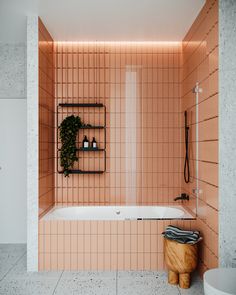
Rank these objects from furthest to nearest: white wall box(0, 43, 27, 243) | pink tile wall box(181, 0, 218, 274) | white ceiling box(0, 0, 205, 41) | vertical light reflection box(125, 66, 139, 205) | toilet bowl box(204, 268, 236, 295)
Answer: white wall box(0, 43, 27, 243) → vertical light reflection box(125, 66, 139, 205) → white ceiling box(0, 0, 205, 41) → pink tile wall box(181, 0, 218, 274) → toilet bowl box(204, 268, 236, 295)

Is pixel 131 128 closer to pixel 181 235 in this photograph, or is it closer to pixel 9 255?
pixel 181 235

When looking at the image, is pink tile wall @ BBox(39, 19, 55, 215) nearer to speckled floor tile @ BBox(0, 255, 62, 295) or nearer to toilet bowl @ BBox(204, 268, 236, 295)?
speckled floor tile @ BBox(0, 255, 62, 295)

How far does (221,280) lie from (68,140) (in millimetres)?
2451

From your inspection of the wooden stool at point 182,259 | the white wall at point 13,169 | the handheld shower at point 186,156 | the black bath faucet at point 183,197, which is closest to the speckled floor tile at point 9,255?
the white wall at point 13,169

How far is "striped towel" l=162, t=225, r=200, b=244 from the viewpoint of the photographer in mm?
2986

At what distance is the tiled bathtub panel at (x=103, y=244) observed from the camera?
3391mm

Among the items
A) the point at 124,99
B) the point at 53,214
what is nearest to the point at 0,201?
the point at 53,214

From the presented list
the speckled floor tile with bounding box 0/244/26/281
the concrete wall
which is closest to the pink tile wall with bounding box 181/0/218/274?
the concrete wall

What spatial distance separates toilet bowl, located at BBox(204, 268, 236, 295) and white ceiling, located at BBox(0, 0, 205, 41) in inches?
94.8

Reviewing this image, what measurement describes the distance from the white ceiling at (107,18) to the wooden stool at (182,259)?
2.30 meters

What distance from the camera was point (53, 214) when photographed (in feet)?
12.0

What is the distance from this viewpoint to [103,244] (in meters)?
3.40

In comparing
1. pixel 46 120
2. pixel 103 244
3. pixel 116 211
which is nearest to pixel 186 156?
pixel 116 211

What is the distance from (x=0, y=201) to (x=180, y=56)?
10.3 ft
